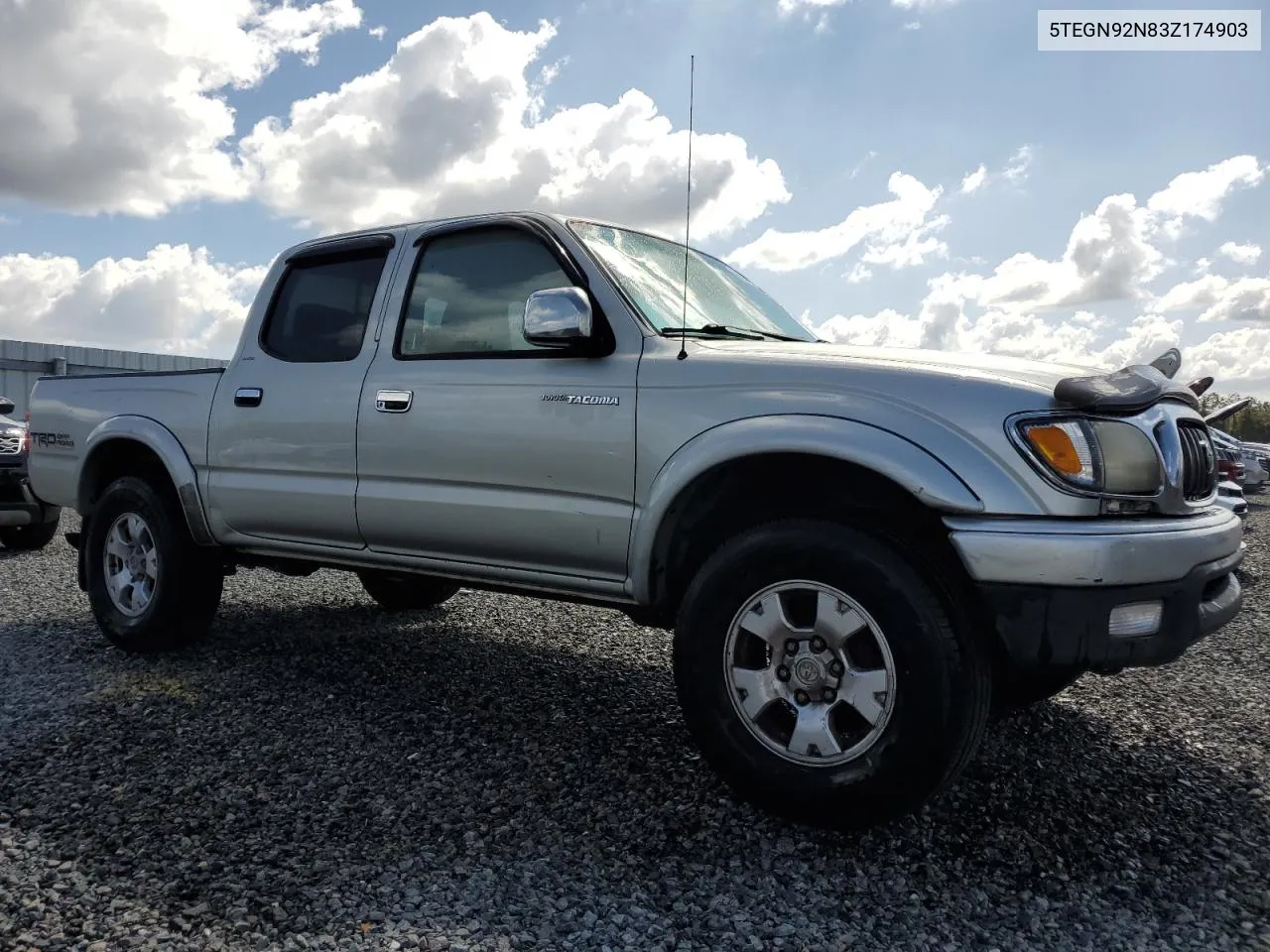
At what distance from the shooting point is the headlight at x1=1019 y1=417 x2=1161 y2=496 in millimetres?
2643

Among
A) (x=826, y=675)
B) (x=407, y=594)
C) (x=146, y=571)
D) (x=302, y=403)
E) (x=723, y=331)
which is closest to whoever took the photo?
(x=826, y=675)

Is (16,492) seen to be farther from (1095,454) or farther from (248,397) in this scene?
(1095,454)

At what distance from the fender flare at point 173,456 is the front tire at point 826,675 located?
106 inches

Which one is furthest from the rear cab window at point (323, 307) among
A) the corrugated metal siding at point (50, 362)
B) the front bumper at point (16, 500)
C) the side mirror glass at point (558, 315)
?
the corrugated metal siding at point (50, 362)

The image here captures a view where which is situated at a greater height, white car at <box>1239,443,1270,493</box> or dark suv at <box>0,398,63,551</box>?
dark suv at <box>0,398,63,551</box>

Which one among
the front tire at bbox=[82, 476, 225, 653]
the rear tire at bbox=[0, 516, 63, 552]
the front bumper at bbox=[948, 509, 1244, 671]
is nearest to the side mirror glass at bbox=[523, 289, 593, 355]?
the front bumper at bbox=[948, 509, 1244, 671]

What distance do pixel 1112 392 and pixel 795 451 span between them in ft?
2.84

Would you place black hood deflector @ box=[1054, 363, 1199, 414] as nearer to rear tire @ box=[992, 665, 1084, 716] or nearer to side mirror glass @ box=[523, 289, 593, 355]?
rear tire @ box=[992, 665, 1084, 716]

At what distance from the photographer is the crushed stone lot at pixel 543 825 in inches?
96.0

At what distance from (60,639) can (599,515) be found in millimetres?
3609

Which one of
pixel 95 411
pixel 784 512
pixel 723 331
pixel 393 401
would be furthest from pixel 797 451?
pixel 95 411

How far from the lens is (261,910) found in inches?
96.8

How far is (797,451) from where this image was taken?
2922mm

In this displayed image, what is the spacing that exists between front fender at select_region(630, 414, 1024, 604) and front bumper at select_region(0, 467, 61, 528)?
7.59 meters
